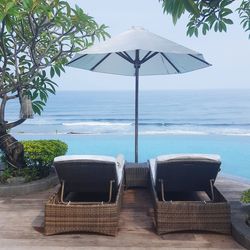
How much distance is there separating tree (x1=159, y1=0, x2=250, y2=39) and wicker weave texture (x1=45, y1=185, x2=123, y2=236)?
211 centimetres

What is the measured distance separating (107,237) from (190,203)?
0.93 meters

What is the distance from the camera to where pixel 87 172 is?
388 centimetres

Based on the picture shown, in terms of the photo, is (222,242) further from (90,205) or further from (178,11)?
(178,11)

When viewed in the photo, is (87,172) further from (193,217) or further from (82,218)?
(193,217)

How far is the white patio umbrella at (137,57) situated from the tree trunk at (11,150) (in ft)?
5.20

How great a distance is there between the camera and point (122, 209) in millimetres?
4617

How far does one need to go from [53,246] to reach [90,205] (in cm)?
55

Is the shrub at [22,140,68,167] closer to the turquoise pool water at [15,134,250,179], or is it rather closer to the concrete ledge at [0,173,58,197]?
the concrete ledge at [0,173,58,197]

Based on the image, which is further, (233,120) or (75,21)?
(233,120)

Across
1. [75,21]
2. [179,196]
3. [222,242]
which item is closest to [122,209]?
[179,196]

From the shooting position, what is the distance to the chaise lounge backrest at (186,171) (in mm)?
3758

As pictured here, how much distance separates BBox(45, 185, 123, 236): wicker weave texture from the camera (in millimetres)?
3643

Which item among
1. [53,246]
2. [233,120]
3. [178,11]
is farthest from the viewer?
[233,120]

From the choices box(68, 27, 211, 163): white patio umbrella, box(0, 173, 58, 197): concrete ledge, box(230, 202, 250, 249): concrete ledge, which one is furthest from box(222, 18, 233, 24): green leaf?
box(0, 173, 58, 197): concrete ledge
